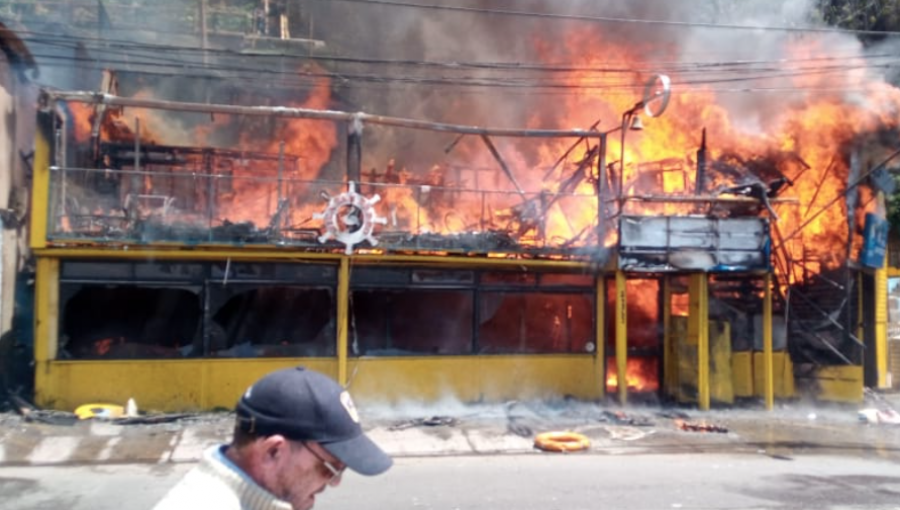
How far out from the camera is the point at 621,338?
1509 centimetres

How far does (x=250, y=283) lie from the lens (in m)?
14.1

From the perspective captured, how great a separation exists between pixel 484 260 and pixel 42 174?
7467mm

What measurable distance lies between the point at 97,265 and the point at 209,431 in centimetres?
349

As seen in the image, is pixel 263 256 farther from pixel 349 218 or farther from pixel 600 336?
pixel 600 336

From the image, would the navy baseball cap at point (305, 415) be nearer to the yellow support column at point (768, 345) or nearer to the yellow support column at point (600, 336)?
the yellow support column at point (600, 336)

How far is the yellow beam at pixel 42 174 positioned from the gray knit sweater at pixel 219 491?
12.5 meters

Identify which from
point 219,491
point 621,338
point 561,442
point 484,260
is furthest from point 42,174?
point 219,491

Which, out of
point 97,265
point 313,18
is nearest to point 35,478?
point 97,265

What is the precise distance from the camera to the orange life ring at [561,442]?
11492 mm

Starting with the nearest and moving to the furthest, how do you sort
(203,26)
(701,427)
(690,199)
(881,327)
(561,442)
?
(561,442) → (701,427) → (690,199) → (881,327) → (203,26)

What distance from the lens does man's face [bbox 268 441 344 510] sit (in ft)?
6.51

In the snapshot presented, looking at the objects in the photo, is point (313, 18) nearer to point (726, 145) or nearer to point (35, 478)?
point (726, 145)

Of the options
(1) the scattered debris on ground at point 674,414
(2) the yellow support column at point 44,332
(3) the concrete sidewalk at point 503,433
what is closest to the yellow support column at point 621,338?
(3) the concrete sidewalk at point 503,433

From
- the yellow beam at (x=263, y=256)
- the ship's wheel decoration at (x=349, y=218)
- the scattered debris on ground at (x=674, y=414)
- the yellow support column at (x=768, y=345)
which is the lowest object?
the scattered debris on ground at (x=674, y=414)
